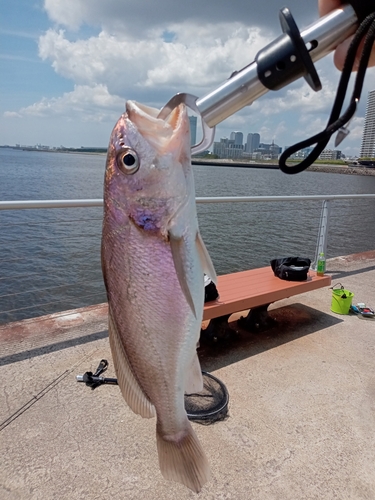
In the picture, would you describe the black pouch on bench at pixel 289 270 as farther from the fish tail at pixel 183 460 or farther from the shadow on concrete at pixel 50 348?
the fish tail at pixel 183 460

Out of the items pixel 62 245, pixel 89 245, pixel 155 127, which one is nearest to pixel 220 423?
pixel 155 127

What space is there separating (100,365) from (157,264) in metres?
2.45

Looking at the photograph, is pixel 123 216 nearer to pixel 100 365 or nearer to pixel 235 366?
pixel 100 365

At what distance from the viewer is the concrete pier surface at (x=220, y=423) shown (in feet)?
7.73

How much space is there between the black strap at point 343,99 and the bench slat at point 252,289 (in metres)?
2.45

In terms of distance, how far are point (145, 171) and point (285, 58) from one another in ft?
1.63

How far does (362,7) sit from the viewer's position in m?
0.97

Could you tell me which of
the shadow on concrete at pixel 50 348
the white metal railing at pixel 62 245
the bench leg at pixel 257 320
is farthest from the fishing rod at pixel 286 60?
the bench leg at pixel 257 320

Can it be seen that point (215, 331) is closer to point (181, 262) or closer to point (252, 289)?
point (252, 289)

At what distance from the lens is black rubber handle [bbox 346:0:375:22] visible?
0.97 metres

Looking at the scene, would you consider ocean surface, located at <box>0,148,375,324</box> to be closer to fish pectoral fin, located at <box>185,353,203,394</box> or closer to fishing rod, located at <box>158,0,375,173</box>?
fish pectoral fin, located at <box>185,353,203,394</box>

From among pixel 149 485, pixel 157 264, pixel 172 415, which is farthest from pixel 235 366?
pixel 157 264

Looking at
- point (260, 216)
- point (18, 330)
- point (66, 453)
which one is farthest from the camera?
point (260, 216)

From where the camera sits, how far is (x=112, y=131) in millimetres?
1218
